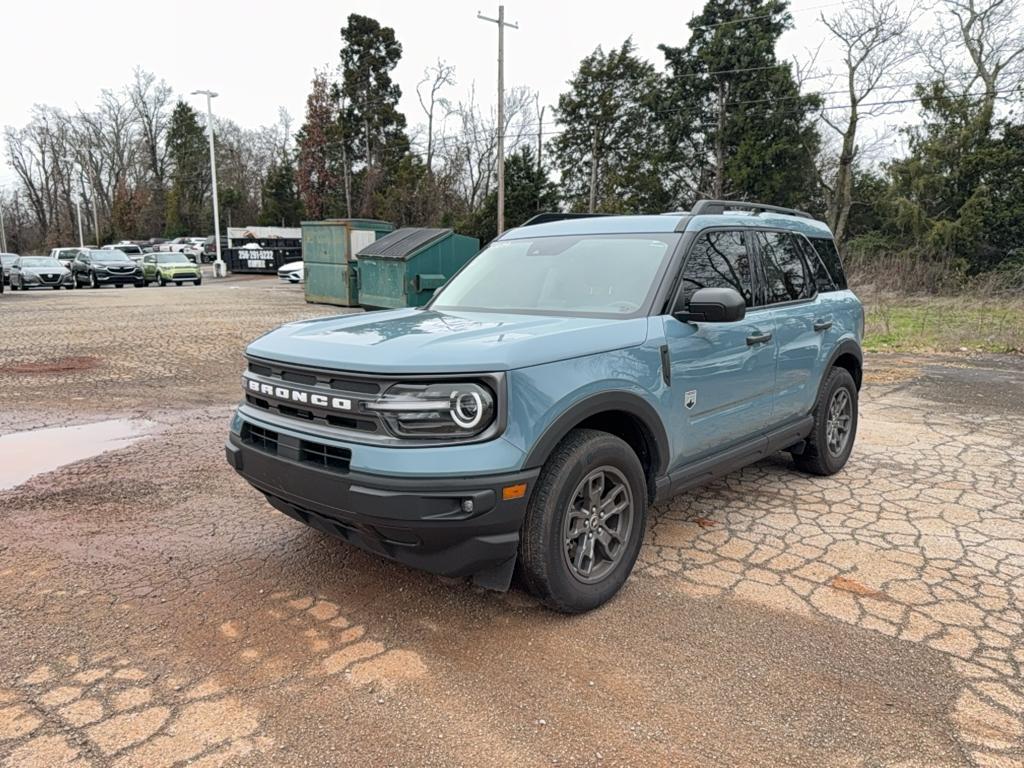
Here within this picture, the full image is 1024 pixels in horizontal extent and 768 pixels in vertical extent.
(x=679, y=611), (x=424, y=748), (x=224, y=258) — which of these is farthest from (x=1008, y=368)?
(x=224, y=258)

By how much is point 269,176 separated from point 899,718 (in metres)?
56.7

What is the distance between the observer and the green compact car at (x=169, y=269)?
30906 mm

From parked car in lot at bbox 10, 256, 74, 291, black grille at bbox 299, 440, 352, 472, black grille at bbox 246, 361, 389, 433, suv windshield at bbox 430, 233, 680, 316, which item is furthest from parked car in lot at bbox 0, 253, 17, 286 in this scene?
black grille at bbox 299, 440, 352, 472

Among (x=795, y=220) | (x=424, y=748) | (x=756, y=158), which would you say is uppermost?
(x=756, y=158)

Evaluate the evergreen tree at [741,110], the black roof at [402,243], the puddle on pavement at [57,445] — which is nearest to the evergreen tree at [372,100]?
the evergreen tree at [741,110]

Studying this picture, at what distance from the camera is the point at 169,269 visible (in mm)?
30859

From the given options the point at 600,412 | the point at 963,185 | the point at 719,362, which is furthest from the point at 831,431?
the point at 963,185

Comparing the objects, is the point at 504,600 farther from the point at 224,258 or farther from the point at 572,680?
the point at 224,258

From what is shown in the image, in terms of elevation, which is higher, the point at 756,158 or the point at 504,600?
the point at 756,158

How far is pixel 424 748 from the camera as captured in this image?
2367 millimetres

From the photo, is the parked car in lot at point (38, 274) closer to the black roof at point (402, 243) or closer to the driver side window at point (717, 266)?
the black roof at point (402, 243)

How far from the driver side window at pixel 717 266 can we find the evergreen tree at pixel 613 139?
3047cm

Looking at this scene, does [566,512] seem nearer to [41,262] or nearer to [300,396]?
[300,396]

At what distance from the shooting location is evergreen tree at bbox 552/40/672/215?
33781 millimetres
